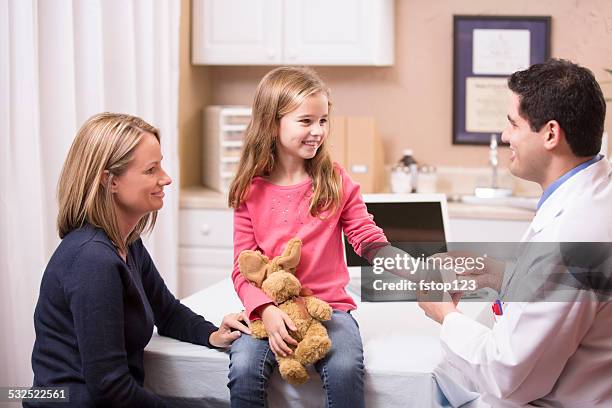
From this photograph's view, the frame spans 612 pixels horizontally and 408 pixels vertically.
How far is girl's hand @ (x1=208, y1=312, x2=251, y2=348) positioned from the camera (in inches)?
70.1

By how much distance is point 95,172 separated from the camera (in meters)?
1.64

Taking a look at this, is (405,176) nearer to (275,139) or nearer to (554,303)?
(275,139)

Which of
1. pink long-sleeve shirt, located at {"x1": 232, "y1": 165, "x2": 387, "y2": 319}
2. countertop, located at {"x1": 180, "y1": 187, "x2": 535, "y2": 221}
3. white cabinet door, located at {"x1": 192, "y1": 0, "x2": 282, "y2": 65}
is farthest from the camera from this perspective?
white cabinet door, located at {"x1": 192, "y1": 0, "x2": 282, "y2": 65}

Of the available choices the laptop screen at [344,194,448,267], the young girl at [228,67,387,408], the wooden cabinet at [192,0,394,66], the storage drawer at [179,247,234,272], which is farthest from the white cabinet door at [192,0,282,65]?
the young girl at [228,67,387,408]

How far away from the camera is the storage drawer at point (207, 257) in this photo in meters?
3.57

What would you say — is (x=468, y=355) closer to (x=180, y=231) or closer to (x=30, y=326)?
(x=30, y=326)

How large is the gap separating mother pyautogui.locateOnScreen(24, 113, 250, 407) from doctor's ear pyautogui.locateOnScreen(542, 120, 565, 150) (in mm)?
709

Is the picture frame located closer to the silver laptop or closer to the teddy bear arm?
the silver laptop

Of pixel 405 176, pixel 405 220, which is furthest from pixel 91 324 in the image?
pixel 405 176

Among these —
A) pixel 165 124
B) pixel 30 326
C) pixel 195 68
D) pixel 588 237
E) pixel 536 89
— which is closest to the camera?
pixel 588 237

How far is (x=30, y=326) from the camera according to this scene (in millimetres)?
2539

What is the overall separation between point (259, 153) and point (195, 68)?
2.02 m

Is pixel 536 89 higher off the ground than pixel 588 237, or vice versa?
pixel 536 89

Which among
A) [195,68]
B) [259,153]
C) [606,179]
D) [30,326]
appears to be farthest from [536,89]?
[195,68]
